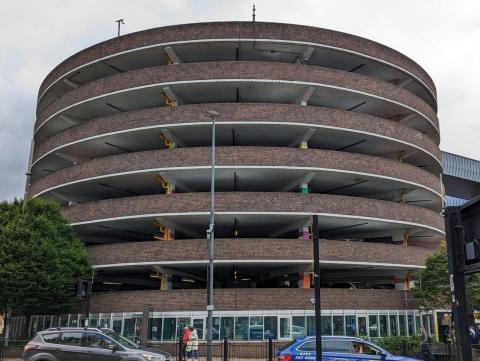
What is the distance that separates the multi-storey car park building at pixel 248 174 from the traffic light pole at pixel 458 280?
74.2 ft

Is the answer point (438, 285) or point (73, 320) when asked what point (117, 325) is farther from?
point (438, 285)

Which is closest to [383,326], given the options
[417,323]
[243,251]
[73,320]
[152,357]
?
[417,323]

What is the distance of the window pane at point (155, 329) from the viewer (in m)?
27.3

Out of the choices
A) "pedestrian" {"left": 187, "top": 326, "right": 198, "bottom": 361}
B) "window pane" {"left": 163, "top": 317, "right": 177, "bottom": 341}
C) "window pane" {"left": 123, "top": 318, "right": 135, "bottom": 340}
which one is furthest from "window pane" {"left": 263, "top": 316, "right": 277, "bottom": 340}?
"window pane" {"left": 123, "top": 318, "right": 135, "bottom": 340}

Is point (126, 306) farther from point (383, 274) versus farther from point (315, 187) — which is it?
point (383, 274)

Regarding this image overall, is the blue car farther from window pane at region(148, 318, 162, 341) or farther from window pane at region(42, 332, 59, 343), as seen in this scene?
window pane at region(148, 318, 162, 341)

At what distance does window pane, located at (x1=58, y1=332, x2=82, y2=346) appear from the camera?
1531 cm

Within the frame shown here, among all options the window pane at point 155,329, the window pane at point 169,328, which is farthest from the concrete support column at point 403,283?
the window pane at point 155,329

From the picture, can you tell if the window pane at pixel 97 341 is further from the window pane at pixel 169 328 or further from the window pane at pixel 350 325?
the window pane at pixel 350 325

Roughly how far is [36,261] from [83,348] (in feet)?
40.5

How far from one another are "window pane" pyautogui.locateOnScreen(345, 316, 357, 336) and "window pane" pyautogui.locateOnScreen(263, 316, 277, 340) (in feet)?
13.5

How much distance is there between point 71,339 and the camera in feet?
50.6

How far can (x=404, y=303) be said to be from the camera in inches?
1193

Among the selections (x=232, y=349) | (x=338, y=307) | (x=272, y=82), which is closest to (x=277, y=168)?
(x=272, y=82)
